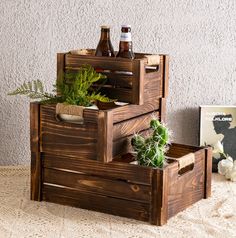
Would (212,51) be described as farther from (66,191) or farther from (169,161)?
(66,191)

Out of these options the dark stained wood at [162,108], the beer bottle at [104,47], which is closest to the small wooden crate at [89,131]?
the dark stained wood at [162,108]

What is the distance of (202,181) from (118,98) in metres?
0.40

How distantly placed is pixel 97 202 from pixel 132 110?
1.01ft

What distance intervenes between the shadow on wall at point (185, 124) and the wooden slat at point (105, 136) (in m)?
0.73

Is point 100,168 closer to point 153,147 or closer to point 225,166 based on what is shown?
point 153,147

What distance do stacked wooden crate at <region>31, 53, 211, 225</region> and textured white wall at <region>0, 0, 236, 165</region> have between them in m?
0.40

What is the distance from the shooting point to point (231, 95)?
280cm

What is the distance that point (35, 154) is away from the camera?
2.26 meters

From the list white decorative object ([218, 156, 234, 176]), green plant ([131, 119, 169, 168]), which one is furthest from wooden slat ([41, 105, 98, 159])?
white decorative object ([218, 156, 234, 176])

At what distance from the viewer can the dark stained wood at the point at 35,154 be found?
2.21 metres

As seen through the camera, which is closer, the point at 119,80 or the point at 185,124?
the point at 119,80

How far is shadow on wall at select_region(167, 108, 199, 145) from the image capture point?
2.80 meters

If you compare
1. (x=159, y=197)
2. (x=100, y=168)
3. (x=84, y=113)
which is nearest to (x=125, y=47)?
(x=84, y=113)

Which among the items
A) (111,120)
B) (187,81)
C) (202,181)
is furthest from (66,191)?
(187,81)
